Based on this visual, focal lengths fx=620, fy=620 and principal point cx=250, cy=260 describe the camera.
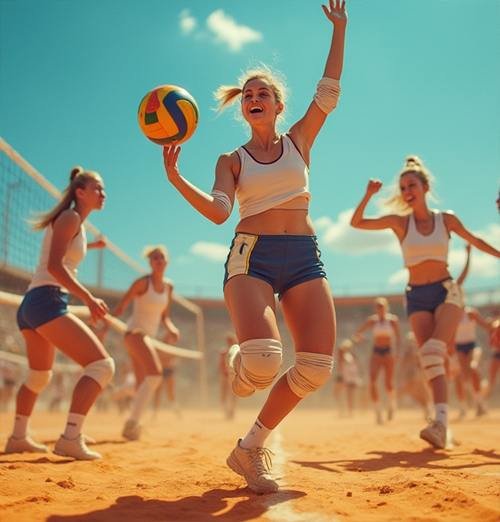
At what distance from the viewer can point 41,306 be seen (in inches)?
183

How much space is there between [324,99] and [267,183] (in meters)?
0.70

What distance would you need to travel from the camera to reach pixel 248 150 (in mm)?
3668

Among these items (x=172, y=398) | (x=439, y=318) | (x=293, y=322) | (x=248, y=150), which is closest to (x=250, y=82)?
(x=248, y=150)

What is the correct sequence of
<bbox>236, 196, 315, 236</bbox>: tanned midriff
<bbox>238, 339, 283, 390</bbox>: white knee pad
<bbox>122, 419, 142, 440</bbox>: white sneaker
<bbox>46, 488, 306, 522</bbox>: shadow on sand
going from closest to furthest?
<bbox>46, 488, 306, 522</bbox>: shadow on sand, <bbox>238, 339, 283, 390</bbox>: white knee pad, <bbox>236, 196, 315, 236</bbox>: tanned midriff, <bbox>122, 419, 142, 440</bbox>: white sneaker

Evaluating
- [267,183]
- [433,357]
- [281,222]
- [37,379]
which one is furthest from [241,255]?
[433,357]

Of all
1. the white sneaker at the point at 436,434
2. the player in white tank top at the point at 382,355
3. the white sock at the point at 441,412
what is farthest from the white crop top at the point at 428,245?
the player in white tank top at the point at 382,355

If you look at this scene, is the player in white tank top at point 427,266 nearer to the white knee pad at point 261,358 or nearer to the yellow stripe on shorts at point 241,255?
the yellow stripe on shorts at point 241,255

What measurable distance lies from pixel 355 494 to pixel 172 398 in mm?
12753

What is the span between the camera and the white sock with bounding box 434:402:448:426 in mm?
5195

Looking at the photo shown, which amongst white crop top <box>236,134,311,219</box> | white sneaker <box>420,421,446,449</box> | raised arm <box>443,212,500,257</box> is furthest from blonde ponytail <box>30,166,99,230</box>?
white sneaker <box>420,421,446,449</box>

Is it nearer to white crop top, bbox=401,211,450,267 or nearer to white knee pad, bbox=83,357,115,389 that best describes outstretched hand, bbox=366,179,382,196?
white crop top, bbox=401,211,450,267

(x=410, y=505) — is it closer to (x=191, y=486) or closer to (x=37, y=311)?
(x=191, y=486)

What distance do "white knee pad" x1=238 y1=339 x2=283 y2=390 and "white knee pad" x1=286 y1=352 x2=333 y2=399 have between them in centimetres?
12

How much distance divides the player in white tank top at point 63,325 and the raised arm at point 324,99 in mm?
1811
